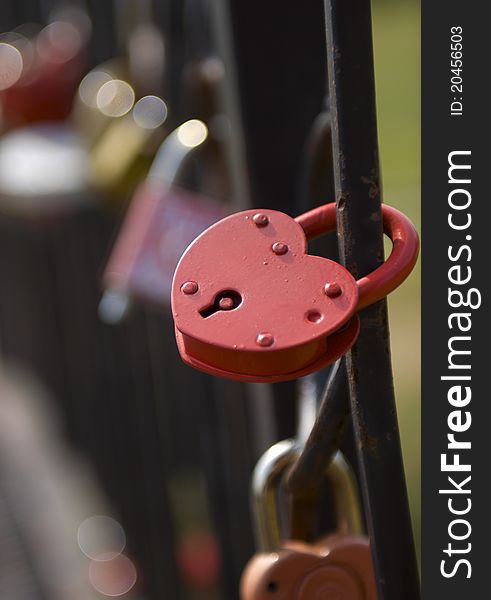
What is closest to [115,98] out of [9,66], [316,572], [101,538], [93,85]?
[93,85]

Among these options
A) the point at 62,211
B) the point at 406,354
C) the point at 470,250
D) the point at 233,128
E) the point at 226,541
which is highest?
the point at 470,250

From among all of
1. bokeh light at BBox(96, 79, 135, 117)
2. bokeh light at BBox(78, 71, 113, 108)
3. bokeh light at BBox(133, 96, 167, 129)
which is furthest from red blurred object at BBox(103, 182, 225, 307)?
bokeh light at BBox(78, 71, 113, 108)

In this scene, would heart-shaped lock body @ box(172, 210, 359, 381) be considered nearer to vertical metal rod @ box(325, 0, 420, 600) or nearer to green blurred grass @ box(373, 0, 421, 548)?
vertical metal rod @ box(325, 0, 420, 600)

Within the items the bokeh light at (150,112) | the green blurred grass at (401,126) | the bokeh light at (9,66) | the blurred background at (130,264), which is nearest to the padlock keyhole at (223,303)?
the blurred background at (130,264)

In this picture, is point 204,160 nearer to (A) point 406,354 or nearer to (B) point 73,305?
(B) point 73,305

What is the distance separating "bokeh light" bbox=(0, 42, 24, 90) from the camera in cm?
218

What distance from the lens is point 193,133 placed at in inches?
52.7

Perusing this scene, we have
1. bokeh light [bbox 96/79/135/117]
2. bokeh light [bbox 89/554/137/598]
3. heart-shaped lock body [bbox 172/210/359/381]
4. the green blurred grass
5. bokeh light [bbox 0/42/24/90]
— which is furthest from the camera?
the green blurred grass

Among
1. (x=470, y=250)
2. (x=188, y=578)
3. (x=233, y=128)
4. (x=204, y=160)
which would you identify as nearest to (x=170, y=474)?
(x=188, y=578)

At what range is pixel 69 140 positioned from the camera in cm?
202

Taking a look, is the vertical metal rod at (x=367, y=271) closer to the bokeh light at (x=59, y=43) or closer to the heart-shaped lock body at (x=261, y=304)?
the heart-shaped lock body at (x=261, y=304)

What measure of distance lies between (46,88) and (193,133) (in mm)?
868

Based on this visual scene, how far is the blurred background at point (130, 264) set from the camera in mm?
1132

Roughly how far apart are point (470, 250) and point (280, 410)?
642mm
